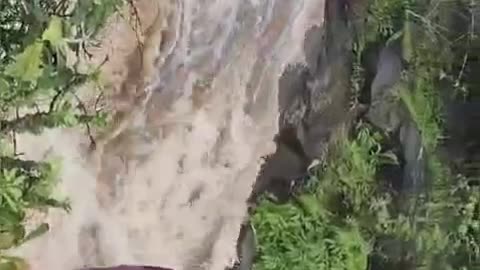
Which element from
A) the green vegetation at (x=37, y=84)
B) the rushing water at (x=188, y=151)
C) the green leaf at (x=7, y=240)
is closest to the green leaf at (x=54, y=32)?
the green vegetation at (x=37, y=84)

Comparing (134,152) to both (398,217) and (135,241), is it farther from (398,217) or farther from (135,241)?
(398,217)

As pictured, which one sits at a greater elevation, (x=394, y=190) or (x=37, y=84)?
(x=37, y=84)

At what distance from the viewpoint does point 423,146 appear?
69.4 inches

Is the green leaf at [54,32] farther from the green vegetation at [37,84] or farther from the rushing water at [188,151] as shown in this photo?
the rushing water at [188,151]

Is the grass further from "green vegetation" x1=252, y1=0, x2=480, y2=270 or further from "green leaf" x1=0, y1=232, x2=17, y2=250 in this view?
"green leaf" x1=0, y1=232, x2=17, y2=250

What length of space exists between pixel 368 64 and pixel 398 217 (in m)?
0.18

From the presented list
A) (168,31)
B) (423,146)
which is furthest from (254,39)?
(423,146)

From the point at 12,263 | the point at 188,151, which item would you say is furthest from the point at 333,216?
the point at 12,263

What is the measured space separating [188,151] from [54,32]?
0.21 m

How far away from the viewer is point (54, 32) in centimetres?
177

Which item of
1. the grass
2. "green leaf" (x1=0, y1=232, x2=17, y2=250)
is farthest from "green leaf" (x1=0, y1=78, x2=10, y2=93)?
the grass

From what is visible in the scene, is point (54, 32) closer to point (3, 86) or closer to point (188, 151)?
point (3, 86)

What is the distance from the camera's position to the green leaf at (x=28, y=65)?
1.76 meters

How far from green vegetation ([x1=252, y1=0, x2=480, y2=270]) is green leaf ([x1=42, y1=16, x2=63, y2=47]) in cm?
34
